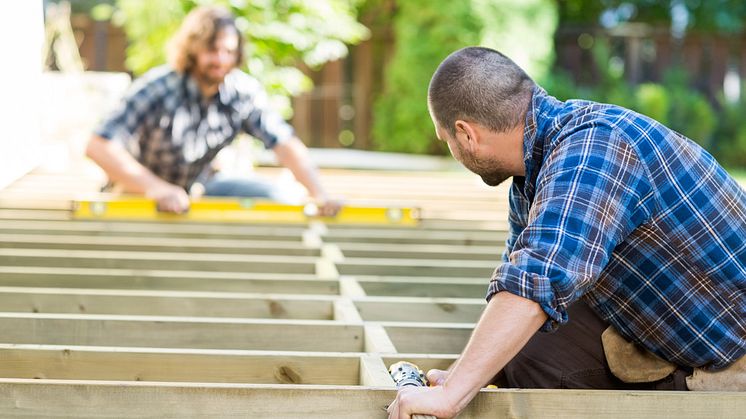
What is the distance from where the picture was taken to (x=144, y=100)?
502cm

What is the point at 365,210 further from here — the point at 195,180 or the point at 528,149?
the point at 528,149

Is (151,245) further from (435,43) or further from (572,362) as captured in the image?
(435,43)

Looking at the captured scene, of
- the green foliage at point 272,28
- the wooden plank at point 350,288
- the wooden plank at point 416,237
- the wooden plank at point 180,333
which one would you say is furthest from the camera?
the green foliage at point 272,28

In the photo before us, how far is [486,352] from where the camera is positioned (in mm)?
1959

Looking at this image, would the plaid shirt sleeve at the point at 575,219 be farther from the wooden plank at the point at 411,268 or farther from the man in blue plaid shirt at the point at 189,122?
the man in blue plaid shirt at the point at 189,122

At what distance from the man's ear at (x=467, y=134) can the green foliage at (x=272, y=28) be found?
5604 millimetres

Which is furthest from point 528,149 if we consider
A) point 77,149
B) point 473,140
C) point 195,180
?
point 77,149

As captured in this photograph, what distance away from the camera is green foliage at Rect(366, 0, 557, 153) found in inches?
465

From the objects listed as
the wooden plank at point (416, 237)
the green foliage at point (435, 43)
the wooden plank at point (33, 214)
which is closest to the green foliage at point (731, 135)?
the green foliage at point (435, 43)

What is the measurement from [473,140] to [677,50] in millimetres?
13000

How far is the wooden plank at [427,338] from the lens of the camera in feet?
9.39

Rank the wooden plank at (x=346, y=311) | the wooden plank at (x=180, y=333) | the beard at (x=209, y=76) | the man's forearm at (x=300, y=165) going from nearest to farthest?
the wooden plank at (x=180, y=333)
the wooden plank at (x=346, y=311)
the beard at (x=209, y=76)
the man's forearm at (x=300, y=165)

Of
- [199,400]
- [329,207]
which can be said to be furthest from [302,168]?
[199,400]

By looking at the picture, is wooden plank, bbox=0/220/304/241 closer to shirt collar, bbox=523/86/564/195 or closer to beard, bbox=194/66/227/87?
beard, bbox=194/66/227/87
